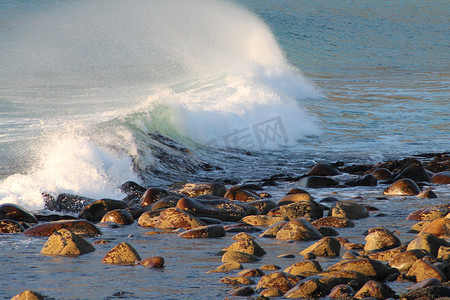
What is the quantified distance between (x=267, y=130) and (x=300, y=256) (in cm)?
1045

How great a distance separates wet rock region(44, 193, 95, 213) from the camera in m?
7.46

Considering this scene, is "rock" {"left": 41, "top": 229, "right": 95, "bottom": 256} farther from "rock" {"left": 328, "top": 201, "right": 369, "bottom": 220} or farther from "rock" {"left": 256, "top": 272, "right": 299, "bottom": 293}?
"rock" {"left": 328, "top": 201, "right": 369, "bottom": 220}

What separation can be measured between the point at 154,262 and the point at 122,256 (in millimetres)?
278

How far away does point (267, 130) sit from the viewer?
49.8ft

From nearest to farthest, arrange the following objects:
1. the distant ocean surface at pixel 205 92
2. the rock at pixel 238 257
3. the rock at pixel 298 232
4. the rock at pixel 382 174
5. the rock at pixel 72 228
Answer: the rock at pixel 238 257 → the rock at pixel 298 232 → the rock at pixel 72 228 → the rock at pixel 382 174 → the distant ocean surface at pixel 205 92

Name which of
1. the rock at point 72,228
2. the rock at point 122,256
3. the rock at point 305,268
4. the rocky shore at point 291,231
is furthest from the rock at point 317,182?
the rock at point 305,268

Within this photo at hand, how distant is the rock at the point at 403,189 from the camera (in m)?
8.08

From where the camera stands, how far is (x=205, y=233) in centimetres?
564

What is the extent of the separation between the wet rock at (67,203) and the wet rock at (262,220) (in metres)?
2.14

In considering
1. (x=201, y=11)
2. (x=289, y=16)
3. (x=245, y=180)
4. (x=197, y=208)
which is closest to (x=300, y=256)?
(x=197, y=208)

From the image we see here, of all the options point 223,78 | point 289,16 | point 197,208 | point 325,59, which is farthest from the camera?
point 289,16

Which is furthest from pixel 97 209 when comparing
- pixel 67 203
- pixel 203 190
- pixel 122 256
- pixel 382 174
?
pixel 382 174

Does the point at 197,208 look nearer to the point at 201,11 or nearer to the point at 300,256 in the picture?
the point at 300,256

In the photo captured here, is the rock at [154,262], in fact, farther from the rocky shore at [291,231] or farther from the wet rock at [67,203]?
the wet rock at [67,203]
